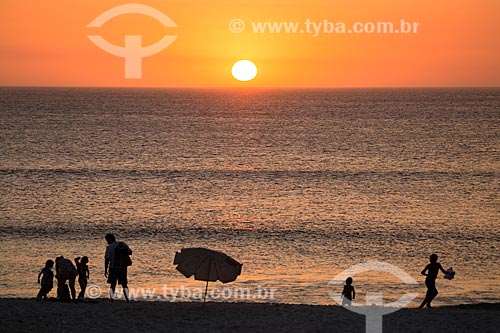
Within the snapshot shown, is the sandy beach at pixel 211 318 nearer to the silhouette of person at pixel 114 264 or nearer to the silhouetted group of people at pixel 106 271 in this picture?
the silhouetted group of people at pixel 106 271

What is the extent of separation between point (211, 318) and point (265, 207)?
32.1 meters

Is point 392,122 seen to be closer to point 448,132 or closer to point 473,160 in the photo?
point 448,132

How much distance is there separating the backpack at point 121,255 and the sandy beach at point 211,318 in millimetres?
1130

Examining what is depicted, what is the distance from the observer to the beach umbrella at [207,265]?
63.2ft

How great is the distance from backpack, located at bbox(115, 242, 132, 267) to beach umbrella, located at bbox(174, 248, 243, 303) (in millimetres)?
1323

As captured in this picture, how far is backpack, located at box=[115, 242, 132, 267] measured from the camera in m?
19.5

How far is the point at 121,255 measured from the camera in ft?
64.2

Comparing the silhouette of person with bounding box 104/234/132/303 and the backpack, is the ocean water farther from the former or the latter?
the backpack

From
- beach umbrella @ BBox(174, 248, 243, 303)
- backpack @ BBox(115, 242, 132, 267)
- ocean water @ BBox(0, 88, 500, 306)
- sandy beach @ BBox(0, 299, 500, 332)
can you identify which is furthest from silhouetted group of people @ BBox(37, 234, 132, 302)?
ocean water @ BBox(0, 88, 500, 306)

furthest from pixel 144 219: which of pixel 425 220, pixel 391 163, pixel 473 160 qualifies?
pixel 473 160

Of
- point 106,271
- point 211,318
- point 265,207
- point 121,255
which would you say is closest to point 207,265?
point 211,318

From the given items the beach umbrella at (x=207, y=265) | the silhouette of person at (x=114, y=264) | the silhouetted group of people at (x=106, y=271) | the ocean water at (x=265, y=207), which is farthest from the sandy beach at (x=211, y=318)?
the ocean water at (x=265, y=207)

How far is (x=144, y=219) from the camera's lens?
4550cm

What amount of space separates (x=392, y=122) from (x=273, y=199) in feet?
310
